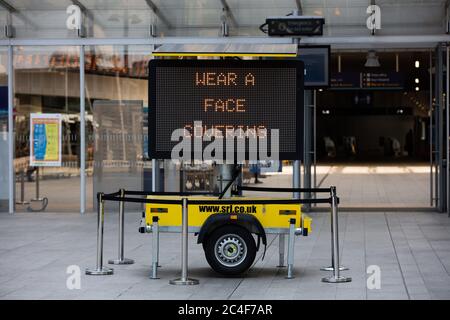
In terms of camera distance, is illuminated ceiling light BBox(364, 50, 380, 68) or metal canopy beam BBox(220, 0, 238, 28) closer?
metal canopy beam BBox(220, 0, 238, 28)

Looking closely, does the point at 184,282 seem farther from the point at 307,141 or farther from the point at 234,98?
the point at 307,141

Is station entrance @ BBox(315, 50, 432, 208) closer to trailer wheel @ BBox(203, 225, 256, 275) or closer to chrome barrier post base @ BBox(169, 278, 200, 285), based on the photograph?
trailer wheel @ BBox(203, 225, 256, 275)

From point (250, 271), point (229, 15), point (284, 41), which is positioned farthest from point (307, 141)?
point (250, 271)

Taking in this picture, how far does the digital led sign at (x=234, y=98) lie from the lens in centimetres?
1031

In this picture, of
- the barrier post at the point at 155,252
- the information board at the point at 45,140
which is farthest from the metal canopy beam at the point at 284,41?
the barrier post at the point at 155,252

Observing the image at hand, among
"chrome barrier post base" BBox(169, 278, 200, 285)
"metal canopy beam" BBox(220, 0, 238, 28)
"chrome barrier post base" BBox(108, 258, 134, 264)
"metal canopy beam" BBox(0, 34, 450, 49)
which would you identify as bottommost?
"chrome barrier post base" BBox(169, 278, 200, 285)

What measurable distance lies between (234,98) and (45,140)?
8573 mm

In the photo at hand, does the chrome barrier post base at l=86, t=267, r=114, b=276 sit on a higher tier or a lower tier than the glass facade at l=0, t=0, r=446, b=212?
lower

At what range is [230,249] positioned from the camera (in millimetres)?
9938

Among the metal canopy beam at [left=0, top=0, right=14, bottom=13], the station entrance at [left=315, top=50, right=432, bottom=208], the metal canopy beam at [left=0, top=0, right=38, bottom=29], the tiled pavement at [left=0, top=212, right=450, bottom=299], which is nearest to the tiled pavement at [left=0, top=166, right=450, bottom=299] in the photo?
the tiled pavement at [left=0, top=212, right=450, bottom=299]

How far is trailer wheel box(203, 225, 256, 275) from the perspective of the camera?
32.3ft

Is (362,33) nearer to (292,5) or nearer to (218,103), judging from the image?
(292,5)

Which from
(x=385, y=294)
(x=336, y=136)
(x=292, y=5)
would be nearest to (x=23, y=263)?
(x=385, y=294)

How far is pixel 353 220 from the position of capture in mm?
16641
